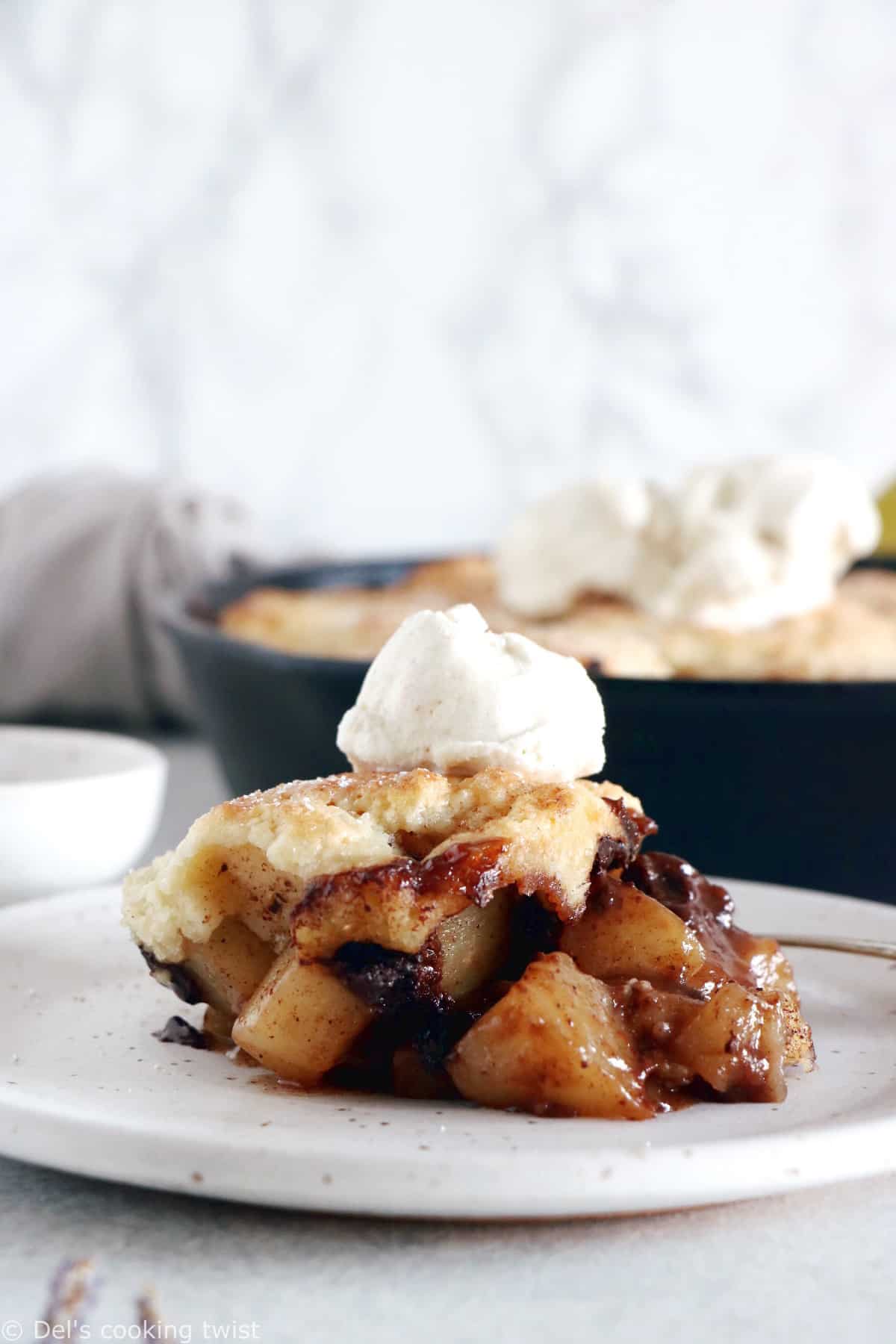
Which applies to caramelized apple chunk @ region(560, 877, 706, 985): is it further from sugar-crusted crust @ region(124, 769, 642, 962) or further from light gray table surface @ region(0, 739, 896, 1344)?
light gray table surface @ region(0, 739, 896, 1344)

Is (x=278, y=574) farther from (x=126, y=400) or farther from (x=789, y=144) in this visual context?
(x=789, y=144)

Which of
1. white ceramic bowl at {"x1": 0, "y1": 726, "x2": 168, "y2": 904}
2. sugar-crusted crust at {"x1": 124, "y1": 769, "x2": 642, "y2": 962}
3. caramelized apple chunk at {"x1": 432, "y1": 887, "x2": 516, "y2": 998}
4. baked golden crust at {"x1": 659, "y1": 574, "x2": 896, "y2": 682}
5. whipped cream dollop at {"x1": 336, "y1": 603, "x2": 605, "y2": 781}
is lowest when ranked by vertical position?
white ceramic bowl at {"x1": 0, "y1": 726, "x2": 168, "y2": 904}

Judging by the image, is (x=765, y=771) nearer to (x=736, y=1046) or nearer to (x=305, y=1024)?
(x=736, y=1046)

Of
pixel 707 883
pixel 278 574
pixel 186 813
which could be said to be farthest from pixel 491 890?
pixel 278 574

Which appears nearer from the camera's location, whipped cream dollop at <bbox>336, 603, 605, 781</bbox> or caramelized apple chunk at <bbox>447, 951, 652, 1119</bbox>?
caramelized apple chunk at <bbox>447, 951, 652, 1119</bbox>

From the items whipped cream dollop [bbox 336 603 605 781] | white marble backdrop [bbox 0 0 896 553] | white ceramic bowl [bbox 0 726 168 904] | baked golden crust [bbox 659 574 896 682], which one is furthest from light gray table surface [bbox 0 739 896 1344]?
white marble backdrop [bbox 0 0 896 553]

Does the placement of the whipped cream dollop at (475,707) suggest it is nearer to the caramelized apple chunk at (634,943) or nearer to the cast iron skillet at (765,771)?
the caramelized apple chunk at (634,943)
